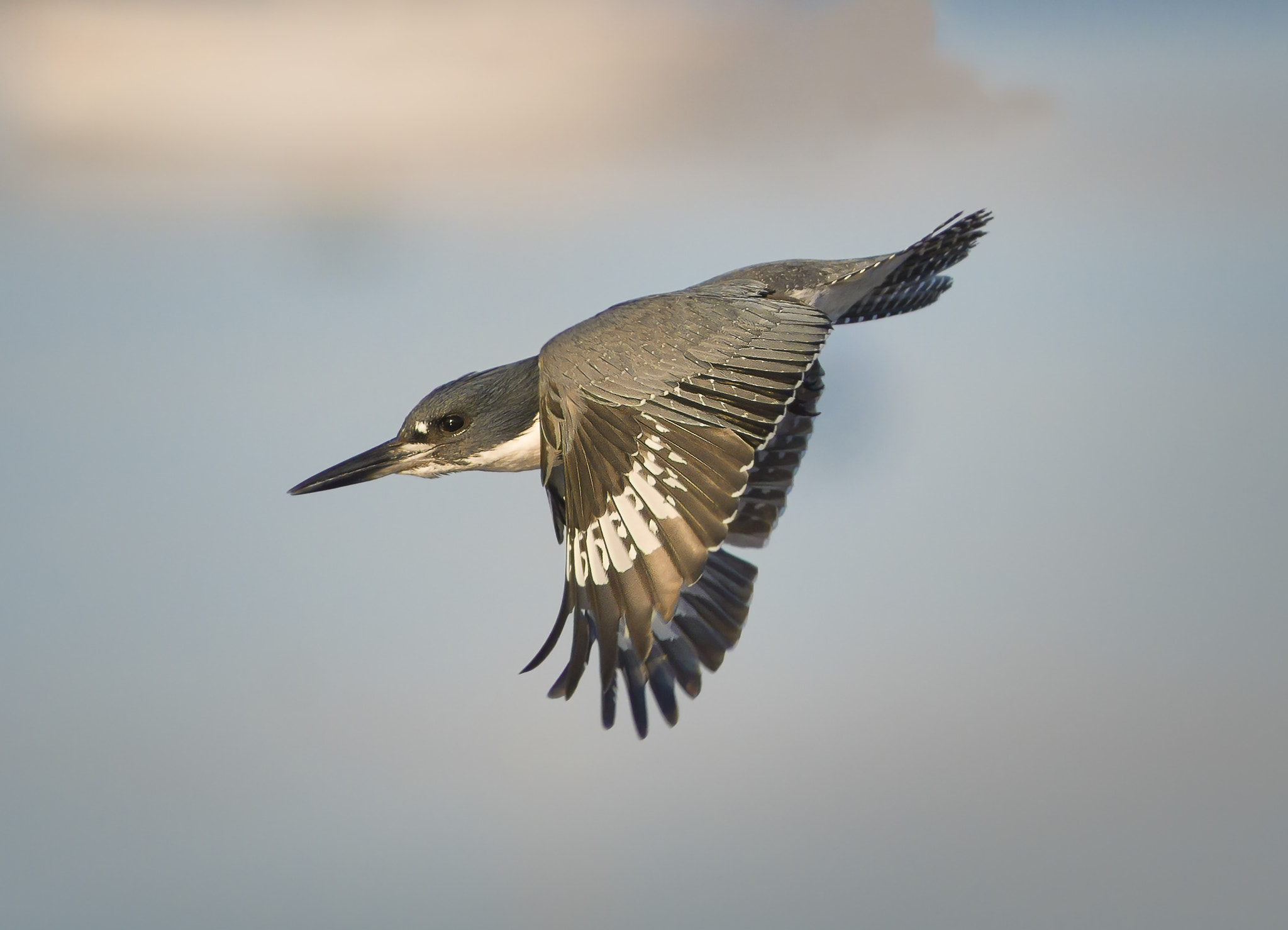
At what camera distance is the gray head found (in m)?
2.23

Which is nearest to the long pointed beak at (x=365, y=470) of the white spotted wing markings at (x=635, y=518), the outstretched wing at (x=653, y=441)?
the outstretched wing at (x=653, y=441)

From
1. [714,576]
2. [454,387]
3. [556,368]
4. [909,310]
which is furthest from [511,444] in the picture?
[909,310]

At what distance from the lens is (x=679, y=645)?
2148mm

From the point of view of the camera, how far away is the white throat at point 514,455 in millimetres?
2234

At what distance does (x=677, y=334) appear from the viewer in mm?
1984

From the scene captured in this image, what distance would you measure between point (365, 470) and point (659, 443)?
77cm

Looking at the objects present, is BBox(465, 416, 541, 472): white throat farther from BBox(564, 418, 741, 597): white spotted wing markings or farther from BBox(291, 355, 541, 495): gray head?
BBox(564, 418, 741, 597): white spotted wing markings

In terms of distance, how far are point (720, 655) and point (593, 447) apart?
0.52 metres

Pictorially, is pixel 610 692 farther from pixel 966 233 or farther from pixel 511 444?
pixel 966 233

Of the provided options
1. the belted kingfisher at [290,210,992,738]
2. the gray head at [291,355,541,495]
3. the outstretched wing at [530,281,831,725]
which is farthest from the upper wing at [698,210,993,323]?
the gray head at [291,355,541,495]

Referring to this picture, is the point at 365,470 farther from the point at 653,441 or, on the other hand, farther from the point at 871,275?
the point at 871,275

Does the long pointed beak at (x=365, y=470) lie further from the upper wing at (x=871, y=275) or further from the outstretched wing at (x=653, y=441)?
the upper wing at (x=871, y=275)

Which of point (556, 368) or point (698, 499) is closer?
point (698, 499)

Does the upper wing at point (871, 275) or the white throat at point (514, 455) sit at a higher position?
the upper wing at point (871, 275)
